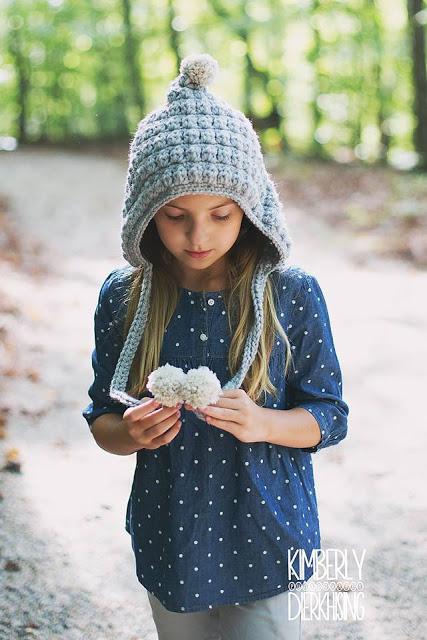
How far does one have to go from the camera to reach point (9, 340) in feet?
22.0

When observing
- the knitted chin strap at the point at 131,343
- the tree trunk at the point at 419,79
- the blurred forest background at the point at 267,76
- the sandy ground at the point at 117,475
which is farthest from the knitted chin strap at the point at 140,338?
the tree trunk at the point at 419,79

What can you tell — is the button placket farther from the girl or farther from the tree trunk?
the tree trunk

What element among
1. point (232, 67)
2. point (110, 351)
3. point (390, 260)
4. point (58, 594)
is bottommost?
point (58, 594)

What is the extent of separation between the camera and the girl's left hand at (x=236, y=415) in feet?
5.86

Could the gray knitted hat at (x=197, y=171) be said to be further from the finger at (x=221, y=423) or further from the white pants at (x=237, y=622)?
the white pants at (x=237, y=622)

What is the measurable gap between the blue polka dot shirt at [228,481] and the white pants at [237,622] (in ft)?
0.16

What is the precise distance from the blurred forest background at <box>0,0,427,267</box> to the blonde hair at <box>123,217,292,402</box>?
11.3 metres

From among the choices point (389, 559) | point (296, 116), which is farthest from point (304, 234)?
point (296, 116)

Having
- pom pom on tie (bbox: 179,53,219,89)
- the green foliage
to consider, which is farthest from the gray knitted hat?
the green foliage

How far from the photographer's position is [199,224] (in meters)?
1.88

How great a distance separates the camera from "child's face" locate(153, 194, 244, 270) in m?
1.88

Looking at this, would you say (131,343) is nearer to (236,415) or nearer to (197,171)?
(236,415)

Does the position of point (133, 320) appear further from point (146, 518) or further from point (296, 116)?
point (296, 116)

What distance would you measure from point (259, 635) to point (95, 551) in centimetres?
195
